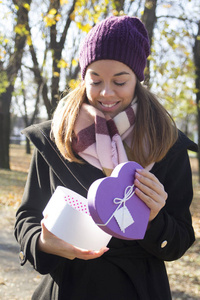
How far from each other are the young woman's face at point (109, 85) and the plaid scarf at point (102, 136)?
5cm

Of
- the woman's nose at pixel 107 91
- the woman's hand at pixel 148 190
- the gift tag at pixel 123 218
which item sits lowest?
the gift tag at pixel 123 218

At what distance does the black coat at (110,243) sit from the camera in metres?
1.72

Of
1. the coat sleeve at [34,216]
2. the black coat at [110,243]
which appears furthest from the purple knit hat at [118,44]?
the coat sleeve at [34,216]

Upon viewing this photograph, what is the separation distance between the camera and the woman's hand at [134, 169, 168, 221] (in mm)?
1472

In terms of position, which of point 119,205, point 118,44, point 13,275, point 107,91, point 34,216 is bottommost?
point 13,275

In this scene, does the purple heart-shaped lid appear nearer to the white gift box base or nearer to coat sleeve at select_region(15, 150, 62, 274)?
the white gift box base

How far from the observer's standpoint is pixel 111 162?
1.78 meters

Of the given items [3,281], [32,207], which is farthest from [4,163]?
[32,207]

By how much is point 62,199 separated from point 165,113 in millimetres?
812

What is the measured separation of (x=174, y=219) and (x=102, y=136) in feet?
1.71

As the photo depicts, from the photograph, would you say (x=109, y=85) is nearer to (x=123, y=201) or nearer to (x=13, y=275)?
(x=123, y=201)

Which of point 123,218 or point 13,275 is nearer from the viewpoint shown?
point 123,218

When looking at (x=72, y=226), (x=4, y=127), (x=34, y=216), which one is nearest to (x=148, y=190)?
(x=72, y=226)

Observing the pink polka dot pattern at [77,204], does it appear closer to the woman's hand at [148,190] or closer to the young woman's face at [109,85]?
the woman's hand at [148,190]
